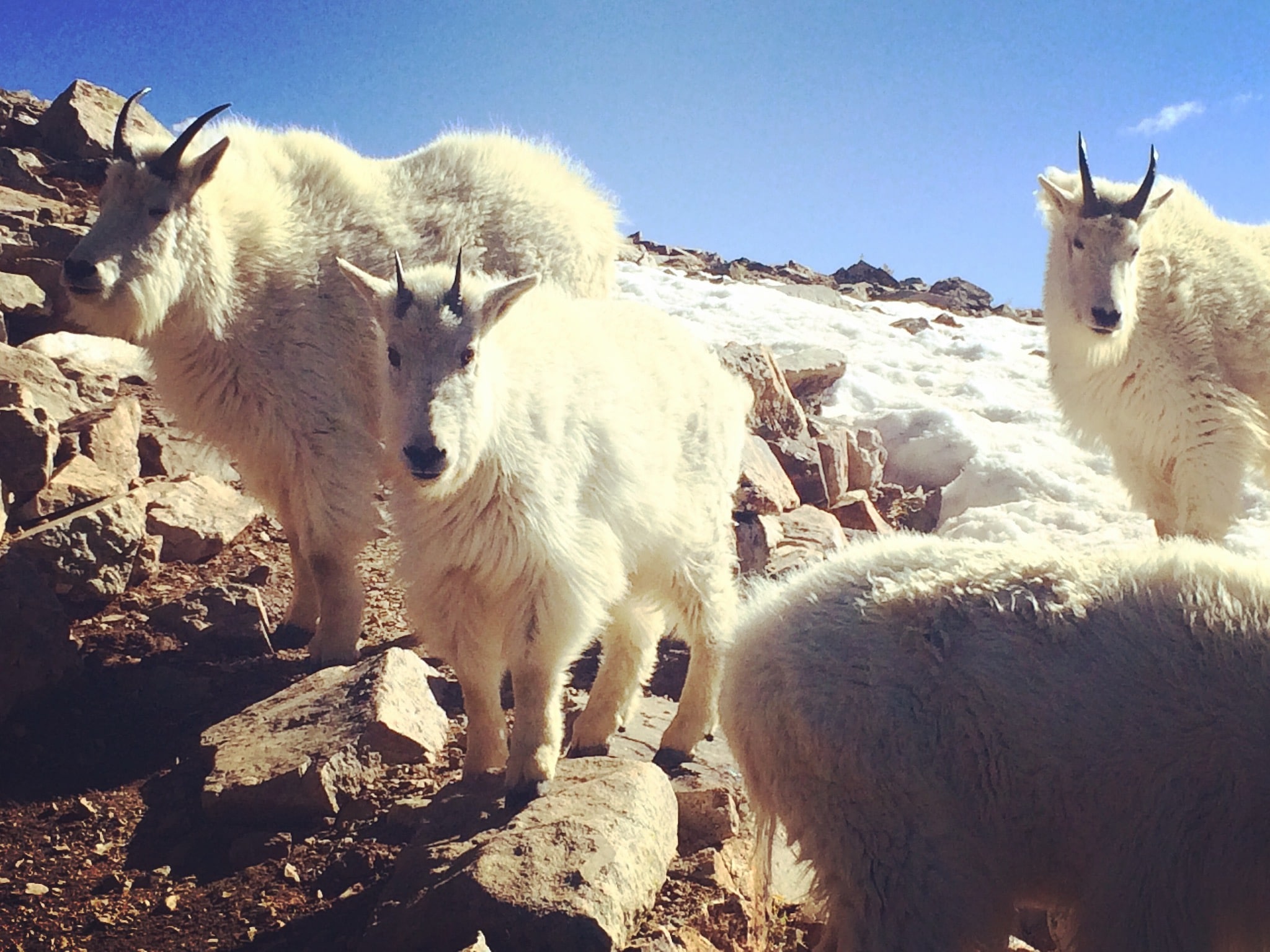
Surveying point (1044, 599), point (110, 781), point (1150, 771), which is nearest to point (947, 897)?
point (1150, 771)

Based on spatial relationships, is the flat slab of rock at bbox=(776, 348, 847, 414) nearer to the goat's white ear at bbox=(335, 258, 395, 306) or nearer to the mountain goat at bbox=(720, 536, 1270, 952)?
the goat's white ear at bbox=(335, 258, 395, 306)

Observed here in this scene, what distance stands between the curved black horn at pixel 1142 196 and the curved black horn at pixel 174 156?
231 inches

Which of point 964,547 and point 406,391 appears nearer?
point 964,547

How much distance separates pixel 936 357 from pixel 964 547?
11.0 meters

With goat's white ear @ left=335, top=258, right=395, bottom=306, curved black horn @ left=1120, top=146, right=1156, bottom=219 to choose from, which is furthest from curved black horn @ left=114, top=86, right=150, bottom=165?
curved black horn @ left=1120, top=146, right=1156, bottom=219

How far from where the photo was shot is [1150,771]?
288cm

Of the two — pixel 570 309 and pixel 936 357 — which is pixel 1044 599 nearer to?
pixel 570 309

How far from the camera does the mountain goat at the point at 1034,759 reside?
2.85 metres

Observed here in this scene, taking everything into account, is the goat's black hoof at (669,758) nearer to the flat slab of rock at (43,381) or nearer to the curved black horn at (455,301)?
the curved black horn at (455,301)

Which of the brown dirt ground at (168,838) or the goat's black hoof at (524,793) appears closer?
the brown dirt ground at (168,838)

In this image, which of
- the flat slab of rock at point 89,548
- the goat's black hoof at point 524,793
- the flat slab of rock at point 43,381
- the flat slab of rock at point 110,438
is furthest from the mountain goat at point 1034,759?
the flat slab of rock at point 43,381

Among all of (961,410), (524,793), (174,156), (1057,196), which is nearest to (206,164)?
(174,156)

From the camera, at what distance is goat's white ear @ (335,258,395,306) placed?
425 cm

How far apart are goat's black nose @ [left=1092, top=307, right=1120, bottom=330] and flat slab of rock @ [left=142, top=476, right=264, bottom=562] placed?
575 centimetres
